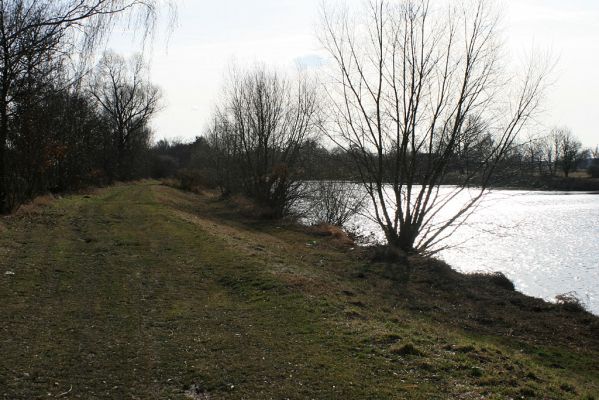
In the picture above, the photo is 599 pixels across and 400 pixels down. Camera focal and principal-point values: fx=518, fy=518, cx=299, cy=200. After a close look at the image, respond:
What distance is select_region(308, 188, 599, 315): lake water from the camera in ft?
51.3

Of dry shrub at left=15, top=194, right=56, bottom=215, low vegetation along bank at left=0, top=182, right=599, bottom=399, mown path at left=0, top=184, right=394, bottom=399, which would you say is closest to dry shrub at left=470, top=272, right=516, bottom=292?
low vegetation along bank at left=0, top=182, right=599, bottom=399

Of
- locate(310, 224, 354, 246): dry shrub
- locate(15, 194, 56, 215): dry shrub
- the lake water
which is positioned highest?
locate(15, 194, 56, 215): dry shrub

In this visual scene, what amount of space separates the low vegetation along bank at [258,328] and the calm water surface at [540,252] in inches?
121

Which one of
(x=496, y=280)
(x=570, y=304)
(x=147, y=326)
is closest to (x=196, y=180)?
(x=496, y=280)

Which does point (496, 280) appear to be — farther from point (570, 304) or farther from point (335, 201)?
point (335, 201)

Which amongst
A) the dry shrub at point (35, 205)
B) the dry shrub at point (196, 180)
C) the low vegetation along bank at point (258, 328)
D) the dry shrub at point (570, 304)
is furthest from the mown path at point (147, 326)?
the dry shrub at point (196, 180)

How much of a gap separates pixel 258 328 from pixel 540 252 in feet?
57.3

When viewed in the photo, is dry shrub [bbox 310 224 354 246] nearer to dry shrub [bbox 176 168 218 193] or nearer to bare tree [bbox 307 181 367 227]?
bare tree [bbox 307 181 367 227]

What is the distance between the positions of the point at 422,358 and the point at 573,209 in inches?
1344

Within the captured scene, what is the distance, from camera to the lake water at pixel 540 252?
1563 cm

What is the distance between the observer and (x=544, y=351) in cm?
796

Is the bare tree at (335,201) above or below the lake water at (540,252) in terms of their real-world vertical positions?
above

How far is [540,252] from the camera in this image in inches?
828

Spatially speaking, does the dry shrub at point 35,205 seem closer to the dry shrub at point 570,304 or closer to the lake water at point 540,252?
the lake water at point 540,252
